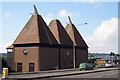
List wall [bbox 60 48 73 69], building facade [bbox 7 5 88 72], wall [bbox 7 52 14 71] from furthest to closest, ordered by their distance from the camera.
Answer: wall [bbox 60 48 73 69] → wall [bbox 7 52 14 71] → building facade [bbox 7 5 88 72]

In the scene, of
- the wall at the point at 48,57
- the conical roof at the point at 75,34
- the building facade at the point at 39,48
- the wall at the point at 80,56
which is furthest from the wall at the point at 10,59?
the wall at the point at 80,56

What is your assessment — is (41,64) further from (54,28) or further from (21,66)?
(54,28)

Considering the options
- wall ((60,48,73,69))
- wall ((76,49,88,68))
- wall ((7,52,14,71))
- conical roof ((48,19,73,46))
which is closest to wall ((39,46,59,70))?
wall ((60,48,73,69))

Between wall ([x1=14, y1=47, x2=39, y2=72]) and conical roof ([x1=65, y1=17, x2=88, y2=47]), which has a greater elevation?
conical roof ([x1=65, y1=17, x2=88, y2=47])

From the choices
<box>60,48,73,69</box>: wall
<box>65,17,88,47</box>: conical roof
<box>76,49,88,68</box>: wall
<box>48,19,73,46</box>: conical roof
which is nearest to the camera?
<box>60,48,73,69</box>: wall

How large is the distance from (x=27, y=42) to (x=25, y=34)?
338 centimetres

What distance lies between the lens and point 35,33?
54.9 meters

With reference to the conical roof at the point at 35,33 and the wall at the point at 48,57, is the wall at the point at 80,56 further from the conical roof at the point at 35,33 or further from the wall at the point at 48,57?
the conical roof at the point at 35,33

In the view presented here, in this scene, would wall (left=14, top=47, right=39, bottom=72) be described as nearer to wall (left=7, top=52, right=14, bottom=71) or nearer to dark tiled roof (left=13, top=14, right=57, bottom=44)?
dark tiled roof (left=13, top=14, right=57, bottom=44)

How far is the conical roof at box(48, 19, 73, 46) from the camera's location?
6162cm

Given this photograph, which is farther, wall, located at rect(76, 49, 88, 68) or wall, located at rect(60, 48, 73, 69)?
wall, located at rect(76, 49, 88, 68)

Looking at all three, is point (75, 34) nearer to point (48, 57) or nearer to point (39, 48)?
point (48, 57)

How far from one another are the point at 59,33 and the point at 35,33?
976 cm

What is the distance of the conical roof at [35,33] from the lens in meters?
54.4
